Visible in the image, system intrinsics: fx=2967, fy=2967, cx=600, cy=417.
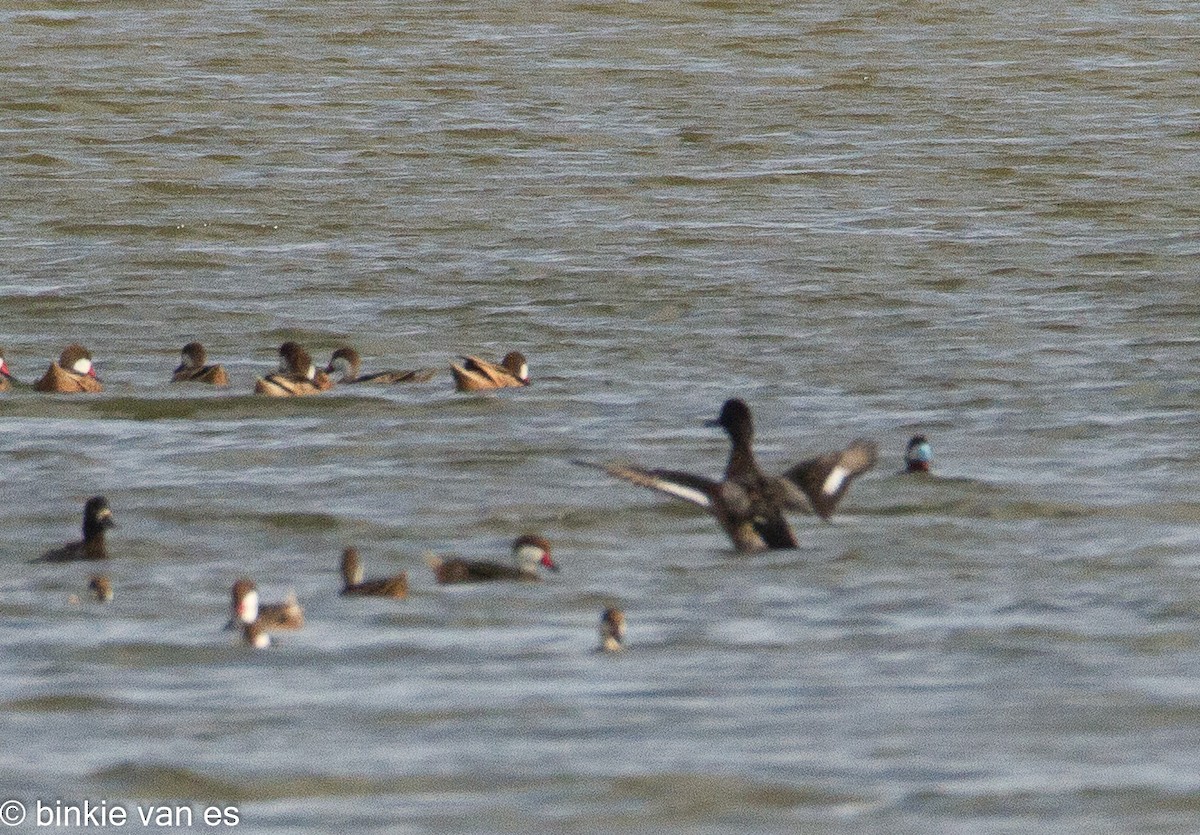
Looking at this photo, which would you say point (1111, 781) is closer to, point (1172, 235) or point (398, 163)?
point (1172, 235)

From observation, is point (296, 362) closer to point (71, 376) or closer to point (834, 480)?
point (71, 376)

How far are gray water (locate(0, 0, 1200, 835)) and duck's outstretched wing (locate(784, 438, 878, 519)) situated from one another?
0.18 metres

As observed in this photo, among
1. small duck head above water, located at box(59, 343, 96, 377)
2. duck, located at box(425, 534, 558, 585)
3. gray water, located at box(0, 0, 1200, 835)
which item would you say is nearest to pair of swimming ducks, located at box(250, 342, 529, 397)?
gray water, located at box(0, 0, 1200, 835)

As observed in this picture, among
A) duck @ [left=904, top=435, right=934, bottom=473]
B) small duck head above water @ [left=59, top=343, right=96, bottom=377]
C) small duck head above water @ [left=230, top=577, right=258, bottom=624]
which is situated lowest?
small duck head above water @ [left=59, top=343, right=96, bottom=377]

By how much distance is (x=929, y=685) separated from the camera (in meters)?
10.4

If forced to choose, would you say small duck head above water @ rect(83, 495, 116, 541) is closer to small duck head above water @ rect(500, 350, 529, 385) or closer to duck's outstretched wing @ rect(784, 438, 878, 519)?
duck's outstretched wing @ rect(784, 438, 878, 519)

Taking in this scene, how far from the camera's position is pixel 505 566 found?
40.1 ft

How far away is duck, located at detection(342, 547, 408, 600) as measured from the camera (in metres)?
11.9

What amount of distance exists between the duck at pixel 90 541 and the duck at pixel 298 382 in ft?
14.9

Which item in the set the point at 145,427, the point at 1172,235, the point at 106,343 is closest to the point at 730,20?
the point at 1172,235

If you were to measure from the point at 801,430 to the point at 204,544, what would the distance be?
4117mm

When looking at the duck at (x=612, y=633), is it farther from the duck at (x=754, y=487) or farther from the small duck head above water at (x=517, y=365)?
the small duck head above water at (x=517, y=365)

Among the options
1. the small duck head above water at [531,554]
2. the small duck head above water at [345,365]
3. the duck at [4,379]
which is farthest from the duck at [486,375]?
the small duck head above water at [531,554]

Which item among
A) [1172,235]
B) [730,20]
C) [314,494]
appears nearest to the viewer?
[314,494]
